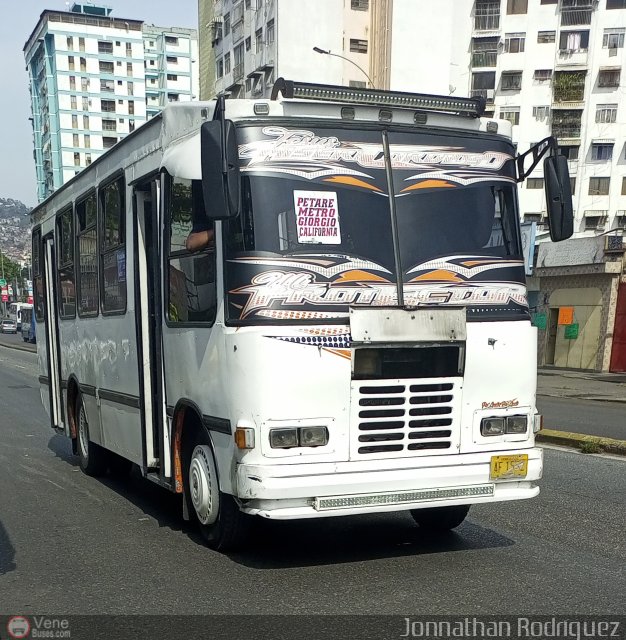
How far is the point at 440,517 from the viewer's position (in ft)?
20.5

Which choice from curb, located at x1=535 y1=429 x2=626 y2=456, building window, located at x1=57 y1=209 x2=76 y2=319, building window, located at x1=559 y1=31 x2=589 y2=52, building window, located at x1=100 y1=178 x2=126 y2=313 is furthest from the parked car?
building window, located at x1=100 y1=178 x2=126 y2=313

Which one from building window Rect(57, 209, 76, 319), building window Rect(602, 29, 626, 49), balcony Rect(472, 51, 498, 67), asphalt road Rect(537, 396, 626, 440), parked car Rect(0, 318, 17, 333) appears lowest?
parked car Rect(0, 318, 17, 333)

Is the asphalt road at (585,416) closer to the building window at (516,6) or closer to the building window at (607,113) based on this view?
the building window at (607,113)

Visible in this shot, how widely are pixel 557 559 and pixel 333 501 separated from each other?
1.67m

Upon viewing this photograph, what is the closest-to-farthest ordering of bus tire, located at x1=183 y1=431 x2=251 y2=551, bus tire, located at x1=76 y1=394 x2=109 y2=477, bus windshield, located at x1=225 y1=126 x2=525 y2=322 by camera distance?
bus windshield, located at x1=225 y1=126 x2=525 y2=322 → bus tire, located at x1=183 y1=431 x2=251 y2=551 → bus tire, located at x1=76 y1=394 x2=109 y2=477

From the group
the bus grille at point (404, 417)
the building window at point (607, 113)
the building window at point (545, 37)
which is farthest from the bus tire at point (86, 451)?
the building window at point (545, 37)

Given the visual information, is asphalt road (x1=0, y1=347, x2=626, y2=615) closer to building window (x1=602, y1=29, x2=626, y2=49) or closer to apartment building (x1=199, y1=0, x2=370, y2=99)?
apartment building (x1=199, y1=0, x2=370, y2=99)

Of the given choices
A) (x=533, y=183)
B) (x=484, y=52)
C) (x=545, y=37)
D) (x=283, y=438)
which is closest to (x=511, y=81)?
(x=484, y=52)

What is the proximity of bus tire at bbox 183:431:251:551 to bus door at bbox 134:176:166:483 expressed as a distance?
646mm

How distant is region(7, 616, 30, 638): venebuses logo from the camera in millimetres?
4273

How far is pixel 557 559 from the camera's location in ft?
17.9

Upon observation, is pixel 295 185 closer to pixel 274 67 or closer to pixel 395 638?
pixel 395 638

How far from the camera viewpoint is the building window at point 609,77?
53375 millimetres

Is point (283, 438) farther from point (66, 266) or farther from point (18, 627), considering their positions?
point (66, 266)
